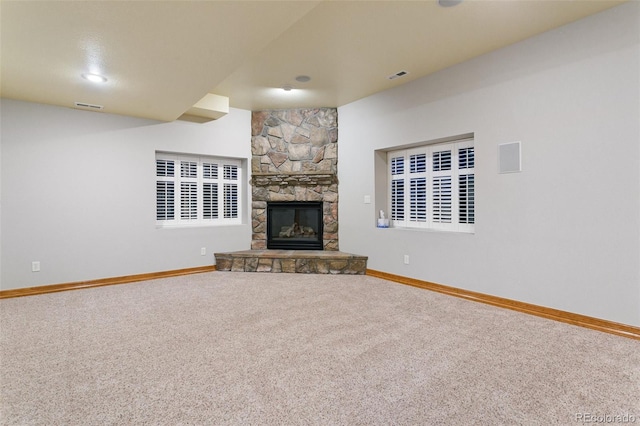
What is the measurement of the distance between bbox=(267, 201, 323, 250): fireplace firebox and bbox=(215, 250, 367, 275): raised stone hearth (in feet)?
0.96

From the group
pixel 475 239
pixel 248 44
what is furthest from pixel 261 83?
pixel 475 239

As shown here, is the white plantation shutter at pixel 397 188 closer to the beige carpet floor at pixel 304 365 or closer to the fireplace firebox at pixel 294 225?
the fireplace firebox at pixel 294 225

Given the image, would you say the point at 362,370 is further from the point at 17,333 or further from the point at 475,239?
the point at 17,333

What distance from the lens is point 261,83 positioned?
443 cm

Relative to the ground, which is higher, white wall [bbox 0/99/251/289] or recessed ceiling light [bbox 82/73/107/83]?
recessed ceiling light [bbox 82/73/107/83]

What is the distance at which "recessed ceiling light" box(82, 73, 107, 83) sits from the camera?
3211 millimetres

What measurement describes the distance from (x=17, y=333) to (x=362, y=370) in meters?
2.93

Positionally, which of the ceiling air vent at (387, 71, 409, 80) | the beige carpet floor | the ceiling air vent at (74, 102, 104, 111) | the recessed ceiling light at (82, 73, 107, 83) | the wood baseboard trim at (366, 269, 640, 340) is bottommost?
the beige carpet floor

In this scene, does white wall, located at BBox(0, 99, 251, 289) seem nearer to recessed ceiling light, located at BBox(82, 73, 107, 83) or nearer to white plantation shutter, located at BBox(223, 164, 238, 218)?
white plantation shutter, located at BBox(223, 164, 238, 218)

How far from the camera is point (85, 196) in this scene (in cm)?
445

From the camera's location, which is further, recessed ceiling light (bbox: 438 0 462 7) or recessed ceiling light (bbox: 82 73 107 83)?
recessed ceiling light (bbox: 82 73 107 83)

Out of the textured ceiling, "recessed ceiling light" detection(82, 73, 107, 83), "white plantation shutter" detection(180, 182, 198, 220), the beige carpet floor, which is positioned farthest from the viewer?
"white plantation shutter" detection(180, 182, 198, 220)

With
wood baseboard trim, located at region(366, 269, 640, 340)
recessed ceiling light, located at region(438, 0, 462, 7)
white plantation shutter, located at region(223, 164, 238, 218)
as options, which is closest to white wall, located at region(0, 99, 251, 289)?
white plantation shutter, located at region(223, 164, 238, 218)

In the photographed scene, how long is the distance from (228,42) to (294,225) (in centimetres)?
367
